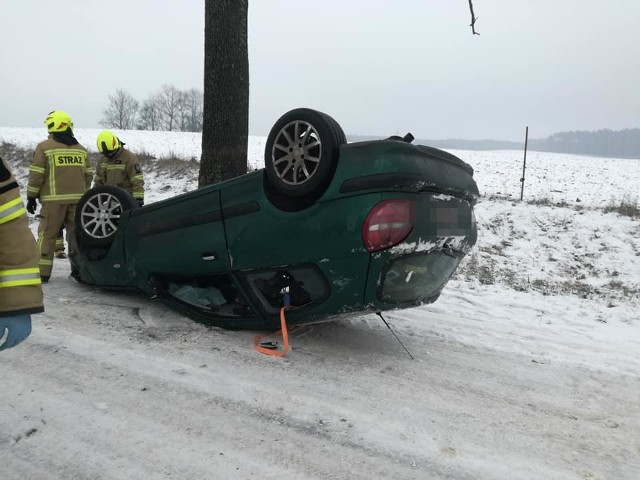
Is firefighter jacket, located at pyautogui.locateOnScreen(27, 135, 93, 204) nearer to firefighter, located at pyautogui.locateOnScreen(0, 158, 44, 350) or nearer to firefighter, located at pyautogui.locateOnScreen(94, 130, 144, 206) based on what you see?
firefighter, located at pyautogui.locateOnScreen(94, 130, 144, 206)

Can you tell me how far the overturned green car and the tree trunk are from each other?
1.84 m

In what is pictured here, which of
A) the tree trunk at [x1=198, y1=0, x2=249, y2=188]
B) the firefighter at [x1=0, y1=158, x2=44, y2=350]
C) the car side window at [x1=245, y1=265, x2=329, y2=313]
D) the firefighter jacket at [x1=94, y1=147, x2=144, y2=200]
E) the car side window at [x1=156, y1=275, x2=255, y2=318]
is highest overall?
the tree trunk at [x1=198, y1=0, x2=249, y2=188]

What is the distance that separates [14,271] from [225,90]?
4073 mm

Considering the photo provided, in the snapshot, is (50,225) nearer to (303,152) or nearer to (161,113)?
(303,152)

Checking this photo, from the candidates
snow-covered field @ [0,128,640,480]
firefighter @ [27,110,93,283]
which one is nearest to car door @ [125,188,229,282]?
snow-covered field @ [0,128,640,480]

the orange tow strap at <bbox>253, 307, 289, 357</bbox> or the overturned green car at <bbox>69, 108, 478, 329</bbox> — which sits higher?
the overturned green car at <bbox>69, 108, 478, 329</bbox>

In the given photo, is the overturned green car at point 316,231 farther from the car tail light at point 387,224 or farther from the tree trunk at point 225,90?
the tree trunk at point 225,90

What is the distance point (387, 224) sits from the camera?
2.78 meters

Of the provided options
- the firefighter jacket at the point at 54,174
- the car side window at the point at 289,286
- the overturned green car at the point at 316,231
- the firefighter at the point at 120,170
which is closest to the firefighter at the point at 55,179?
the firefighter jacket at the point at 54,174

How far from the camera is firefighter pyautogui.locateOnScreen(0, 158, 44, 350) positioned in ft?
5.56

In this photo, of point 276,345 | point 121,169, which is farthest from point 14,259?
point 121,169

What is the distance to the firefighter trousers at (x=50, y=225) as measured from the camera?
16.6 feet

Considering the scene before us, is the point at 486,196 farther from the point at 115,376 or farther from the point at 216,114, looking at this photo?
the point at 115,376

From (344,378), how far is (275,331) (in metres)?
0.85
